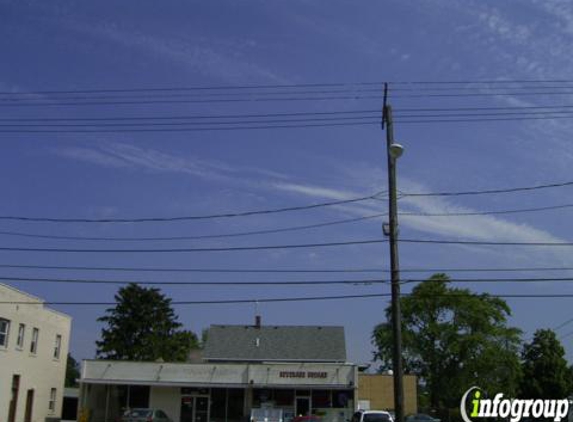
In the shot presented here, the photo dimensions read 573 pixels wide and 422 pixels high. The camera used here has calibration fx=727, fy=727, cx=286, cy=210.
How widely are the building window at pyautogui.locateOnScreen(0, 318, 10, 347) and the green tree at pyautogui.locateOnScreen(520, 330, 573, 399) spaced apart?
2025 inches

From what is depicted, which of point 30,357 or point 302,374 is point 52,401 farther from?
point 302,374

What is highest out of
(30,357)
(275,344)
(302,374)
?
(275,344)

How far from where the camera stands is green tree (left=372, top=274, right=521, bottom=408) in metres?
63.5

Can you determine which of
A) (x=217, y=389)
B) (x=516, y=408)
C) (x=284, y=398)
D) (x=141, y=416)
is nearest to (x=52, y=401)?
(x=217, y=389)

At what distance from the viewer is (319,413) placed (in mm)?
44250

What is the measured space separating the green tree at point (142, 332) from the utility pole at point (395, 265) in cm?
6414

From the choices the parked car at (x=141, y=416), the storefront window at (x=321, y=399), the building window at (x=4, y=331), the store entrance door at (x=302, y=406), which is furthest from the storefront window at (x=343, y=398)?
the building window at (x=4, y=331)

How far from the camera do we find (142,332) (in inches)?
3324

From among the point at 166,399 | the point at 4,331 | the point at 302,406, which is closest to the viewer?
the point at 4,331

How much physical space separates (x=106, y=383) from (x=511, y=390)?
36.2 metres

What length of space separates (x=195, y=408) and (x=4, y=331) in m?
13.5

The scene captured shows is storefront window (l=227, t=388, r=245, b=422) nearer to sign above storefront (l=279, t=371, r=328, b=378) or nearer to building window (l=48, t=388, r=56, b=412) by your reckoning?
sign above storefront (l=279, t=371, r=328, b=378)

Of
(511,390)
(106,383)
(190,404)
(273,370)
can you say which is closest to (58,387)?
(106,383)

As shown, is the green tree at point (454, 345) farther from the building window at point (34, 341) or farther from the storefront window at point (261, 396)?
the building window at point (34, 341)
